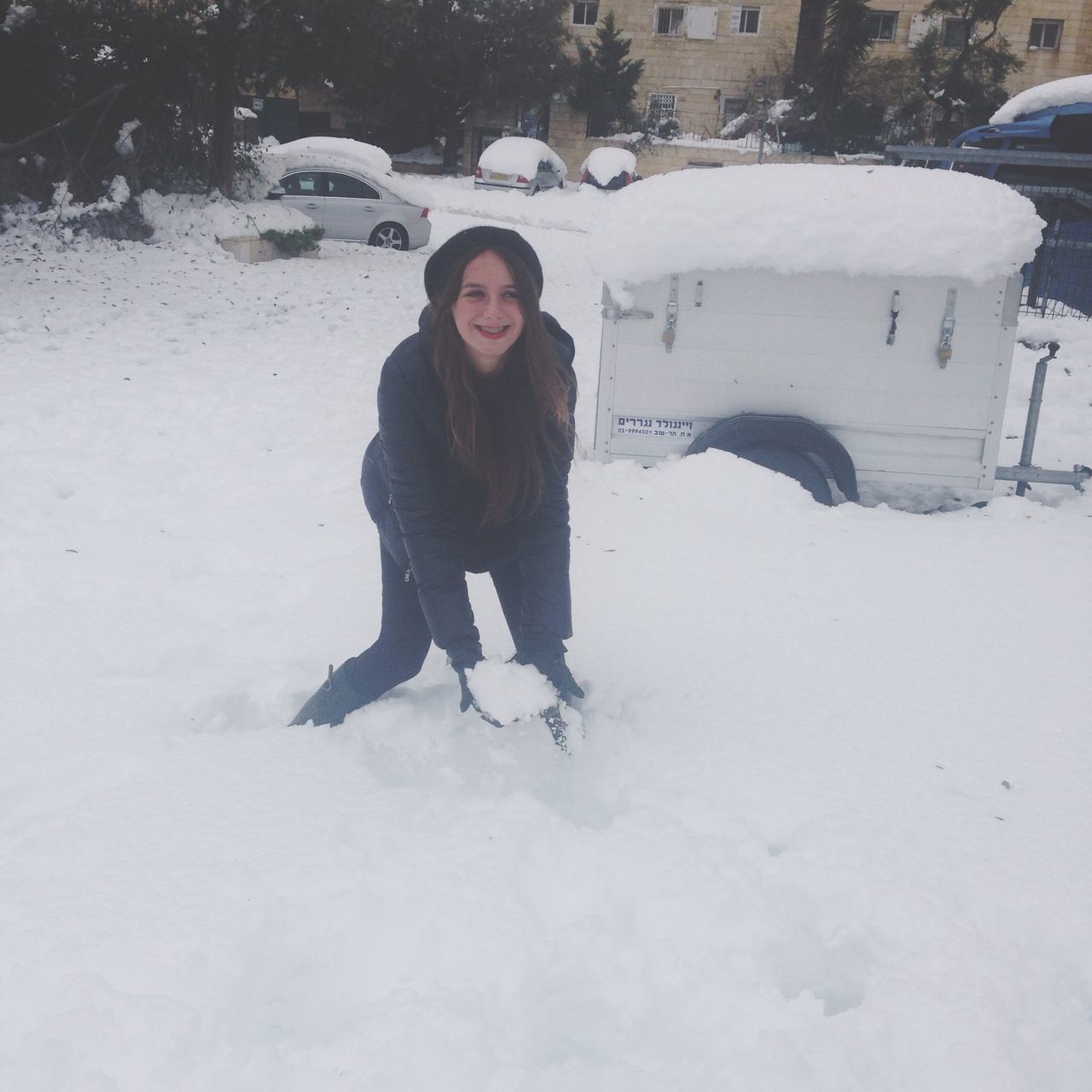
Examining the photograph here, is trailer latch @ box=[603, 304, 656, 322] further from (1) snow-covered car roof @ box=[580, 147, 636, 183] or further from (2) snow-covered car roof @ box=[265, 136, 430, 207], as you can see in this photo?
(1) snow-covered car roof @ box=[580, 147, 636, 183]

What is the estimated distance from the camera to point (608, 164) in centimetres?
2572

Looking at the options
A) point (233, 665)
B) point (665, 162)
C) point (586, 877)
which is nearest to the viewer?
point (586, 877)

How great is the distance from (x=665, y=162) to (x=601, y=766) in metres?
31.6

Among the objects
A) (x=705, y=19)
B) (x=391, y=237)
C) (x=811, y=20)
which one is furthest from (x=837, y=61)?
(x=391, y=237)

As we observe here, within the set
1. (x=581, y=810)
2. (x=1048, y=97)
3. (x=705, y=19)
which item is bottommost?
(x=581, y=810)

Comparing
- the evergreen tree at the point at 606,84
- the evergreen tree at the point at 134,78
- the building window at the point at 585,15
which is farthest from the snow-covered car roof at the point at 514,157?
the building window at the point at 585,15

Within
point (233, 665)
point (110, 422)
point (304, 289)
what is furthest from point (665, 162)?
point (233, 665)

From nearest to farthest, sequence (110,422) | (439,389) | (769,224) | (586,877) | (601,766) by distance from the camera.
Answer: (586,877)
(439,389)
(601,766)
(769,224)
(110,422)

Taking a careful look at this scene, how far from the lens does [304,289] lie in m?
11.1

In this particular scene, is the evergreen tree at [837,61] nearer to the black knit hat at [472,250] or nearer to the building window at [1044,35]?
the building window at [1044,35]

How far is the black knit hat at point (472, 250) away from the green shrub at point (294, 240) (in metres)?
11.0

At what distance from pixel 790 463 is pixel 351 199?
11389 millimetres

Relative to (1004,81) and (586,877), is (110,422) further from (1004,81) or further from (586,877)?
(1004,81)

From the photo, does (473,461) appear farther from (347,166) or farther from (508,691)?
(347,166)
